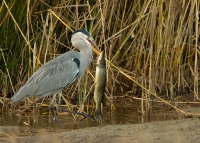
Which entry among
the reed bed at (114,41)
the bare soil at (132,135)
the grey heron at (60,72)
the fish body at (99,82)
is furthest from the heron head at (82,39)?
the bare soil at (132,135)

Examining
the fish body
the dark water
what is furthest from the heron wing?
the fish body

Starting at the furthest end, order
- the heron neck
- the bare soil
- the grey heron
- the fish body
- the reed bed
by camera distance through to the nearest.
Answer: the heron neck, the reed bed, the grey heron, the fish body, the bare soil

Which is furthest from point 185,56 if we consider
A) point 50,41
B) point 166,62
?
point 50,41

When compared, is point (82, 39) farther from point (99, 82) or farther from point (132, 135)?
point (132, 135)

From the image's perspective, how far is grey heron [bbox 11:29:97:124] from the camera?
736 cm

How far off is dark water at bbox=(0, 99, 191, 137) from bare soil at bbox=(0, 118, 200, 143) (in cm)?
92

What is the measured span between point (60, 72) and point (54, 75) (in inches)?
3.6

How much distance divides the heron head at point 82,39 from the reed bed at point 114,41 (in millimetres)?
140

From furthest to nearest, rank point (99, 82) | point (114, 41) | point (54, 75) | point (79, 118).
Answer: point (114, 41)
point (79, 118)
point (54, 75)
point (99, 82)

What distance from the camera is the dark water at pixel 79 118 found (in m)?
6.96

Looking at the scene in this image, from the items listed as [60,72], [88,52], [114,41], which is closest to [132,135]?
[60,72]

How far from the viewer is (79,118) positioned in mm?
7809

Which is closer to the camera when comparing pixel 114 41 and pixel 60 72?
pixel 60 72

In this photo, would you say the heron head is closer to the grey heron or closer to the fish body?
the grey heron
